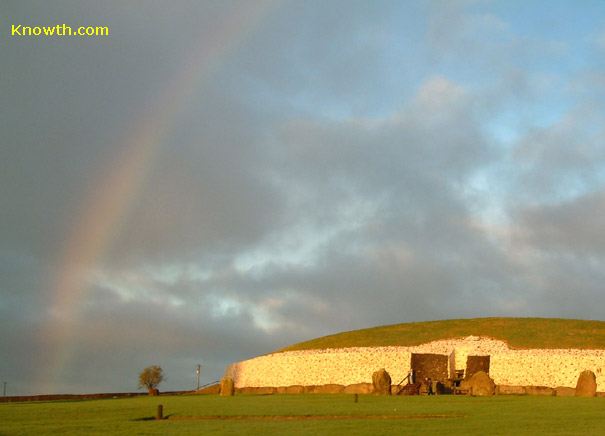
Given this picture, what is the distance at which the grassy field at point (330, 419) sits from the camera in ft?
67.6

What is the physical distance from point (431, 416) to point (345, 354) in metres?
25.8

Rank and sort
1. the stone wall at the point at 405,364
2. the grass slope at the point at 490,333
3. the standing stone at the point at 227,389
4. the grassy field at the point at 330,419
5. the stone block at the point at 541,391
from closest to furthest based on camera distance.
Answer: the grassy field at the point at 330,419, the stone block at the point at 541,391, the standing stone at the point at 227,389, the stone wall at the point at 405,364, the grass slope at the point at 490,333

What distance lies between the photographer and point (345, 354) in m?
50.4

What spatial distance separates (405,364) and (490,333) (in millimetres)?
9809

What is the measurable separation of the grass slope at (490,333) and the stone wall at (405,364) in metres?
1.69

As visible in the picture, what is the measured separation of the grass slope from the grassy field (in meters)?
21.3

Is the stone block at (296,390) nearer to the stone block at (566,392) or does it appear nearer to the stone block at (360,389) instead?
the stone block at (360,389)

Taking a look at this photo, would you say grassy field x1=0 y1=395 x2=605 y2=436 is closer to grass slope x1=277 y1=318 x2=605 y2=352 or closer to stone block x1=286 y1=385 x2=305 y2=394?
stone block x1=286 y1=385 x2=305 y2=394

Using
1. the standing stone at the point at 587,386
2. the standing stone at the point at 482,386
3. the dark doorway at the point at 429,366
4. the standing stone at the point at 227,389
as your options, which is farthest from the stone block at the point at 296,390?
the standing stone at the point at 587,386

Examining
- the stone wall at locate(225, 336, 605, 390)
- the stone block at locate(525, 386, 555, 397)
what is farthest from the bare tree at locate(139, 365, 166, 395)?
the stone block at locate(525, 386, 555, 397)

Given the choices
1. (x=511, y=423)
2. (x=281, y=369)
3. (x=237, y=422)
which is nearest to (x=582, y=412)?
(x=511, y=423)

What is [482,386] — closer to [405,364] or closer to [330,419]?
[405,364]

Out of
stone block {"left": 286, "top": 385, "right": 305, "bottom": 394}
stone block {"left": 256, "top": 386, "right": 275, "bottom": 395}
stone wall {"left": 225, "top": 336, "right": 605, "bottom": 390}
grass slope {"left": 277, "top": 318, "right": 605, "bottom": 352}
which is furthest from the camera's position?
grass slope {"left": 277, "top": 318, "right": 605, "bottom": 352}

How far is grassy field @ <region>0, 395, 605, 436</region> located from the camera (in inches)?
811
